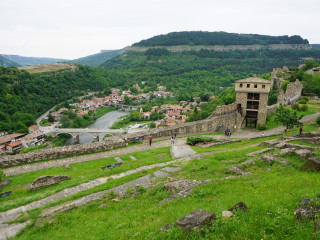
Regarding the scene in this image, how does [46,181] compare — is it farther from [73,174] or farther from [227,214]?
[227,214]

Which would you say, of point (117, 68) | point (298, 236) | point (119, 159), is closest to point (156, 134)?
point (119, 159)

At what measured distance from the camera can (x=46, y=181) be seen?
1255 centimetres

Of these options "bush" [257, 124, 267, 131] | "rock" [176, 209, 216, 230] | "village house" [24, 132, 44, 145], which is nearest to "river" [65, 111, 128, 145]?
"village house" [24, 132, 44, 145]

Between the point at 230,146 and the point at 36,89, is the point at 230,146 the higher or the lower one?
the higher one

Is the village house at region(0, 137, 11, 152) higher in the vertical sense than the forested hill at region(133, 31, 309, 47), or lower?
lower

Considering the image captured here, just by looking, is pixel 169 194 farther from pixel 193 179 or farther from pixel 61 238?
pixel 61 238

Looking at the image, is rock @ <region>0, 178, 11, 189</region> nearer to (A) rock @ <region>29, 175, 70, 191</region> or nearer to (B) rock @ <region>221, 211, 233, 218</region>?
(A) rock @ <region>29, 175, 70, 191</region>

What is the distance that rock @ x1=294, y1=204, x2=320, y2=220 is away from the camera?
538 cm

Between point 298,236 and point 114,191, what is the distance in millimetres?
7776

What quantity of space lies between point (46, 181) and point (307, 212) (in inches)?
453

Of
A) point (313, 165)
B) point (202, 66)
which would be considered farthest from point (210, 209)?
point (202, 66)

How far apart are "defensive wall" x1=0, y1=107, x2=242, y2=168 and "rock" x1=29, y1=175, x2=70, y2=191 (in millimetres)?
4585

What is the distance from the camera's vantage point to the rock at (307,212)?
5375 mm

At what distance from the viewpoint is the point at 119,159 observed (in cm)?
1644
